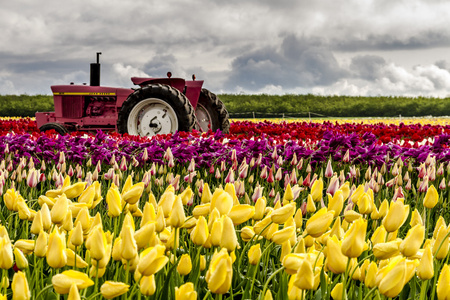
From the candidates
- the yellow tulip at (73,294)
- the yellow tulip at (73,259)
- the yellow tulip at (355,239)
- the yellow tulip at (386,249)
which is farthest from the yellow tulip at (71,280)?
the yellow tulip at (386,249)

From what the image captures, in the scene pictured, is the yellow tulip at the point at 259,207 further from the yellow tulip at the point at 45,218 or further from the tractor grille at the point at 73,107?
the tractor grille at the point at 73,107

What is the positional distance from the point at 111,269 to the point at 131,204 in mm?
287

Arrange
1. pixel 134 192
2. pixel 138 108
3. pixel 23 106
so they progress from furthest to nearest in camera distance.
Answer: pixel 23 106 → pixel 138 108 → pixel 134 192

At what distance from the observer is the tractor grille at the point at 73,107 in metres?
10.7

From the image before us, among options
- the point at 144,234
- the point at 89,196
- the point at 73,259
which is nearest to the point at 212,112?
the point at 89,196

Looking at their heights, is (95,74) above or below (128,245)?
above

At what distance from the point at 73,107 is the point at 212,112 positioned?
2.93 meters

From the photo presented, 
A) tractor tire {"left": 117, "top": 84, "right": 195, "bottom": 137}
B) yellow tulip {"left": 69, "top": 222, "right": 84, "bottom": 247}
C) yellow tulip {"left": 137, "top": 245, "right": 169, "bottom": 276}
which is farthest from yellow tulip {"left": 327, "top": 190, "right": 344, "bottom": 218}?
tractor tire {"left": 117, "top": 84, "right": 195, "bottom": 137}

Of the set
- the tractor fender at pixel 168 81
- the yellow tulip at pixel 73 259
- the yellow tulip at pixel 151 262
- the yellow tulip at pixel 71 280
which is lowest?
the yellow tulip at pixel 73 259

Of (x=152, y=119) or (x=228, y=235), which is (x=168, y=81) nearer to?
(x=152, y=119)

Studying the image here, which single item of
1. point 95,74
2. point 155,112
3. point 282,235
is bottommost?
point 282,235

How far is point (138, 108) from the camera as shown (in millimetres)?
8430

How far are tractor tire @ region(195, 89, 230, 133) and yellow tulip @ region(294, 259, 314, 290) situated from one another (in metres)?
8.94

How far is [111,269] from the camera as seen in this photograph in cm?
194
